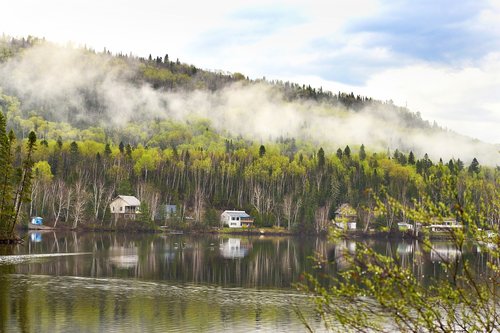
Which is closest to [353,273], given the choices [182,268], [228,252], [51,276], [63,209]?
[51,276]

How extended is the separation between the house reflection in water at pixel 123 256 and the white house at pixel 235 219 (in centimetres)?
7796

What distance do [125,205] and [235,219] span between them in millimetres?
35322

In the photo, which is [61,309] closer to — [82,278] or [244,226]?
[82,278]

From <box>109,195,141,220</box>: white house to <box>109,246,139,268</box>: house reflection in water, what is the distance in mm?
68623

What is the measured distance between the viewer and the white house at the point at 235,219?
191 meters

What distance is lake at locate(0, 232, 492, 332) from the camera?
44438 mm

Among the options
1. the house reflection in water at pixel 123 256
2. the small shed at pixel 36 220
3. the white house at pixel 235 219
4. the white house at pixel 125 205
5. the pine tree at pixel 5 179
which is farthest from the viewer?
the white house at pixel 235 219

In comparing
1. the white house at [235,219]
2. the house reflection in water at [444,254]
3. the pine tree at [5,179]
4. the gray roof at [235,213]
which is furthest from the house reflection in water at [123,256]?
the gray roof at [235,213]

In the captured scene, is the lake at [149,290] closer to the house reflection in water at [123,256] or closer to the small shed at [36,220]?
the house reflection in water at [123,256]

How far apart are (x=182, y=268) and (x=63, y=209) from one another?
9941cm

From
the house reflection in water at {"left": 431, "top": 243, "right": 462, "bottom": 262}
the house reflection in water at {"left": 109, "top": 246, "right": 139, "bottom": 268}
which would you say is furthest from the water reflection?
the house reflection in water at {"left": 431, "top": 243, "right": 462, "bottom": 262}

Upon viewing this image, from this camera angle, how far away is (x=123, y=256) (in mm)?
94688

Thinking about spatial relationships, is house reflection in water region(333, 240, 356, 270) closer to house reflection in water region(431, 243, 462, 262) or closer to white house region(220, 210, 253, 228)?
house reflection in water region(431, 243, 462, 262)

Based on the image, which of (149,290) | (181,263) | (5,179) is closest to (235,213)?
(5,179)
